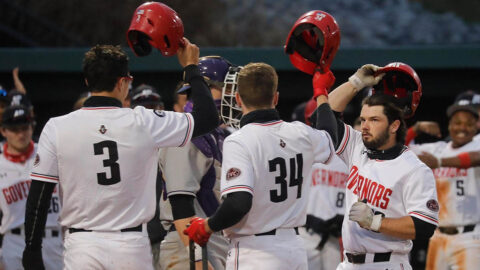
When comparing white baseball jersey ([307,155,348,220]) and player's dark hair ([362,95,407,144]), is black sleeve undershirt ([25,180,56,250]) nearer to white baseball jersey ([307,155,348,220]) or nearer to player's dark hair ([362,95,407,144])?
player's dark hair ([362,95,407,144])

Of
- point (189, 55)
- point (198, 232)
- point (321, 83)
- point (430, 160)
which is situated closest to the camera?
point (198, 232)

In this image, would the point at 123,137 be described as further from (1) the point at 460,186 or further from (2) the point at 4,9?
A: (2) the point at 4,9

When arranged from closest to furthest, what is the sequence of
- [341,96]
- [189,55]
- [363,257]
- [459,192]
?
1. [189,55]
2. [363,257]
3. [341,96]
4. [459,192]

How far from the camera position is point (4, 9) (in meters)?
12.2

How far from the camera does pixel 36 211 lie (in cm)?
350

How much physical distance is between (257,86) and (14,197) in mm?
3605

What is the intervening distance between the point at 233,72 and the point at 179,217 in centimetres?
101

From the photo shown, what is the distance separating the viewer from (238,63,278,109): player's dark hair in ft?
12.0

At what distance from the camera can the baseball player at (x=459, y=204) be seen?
6527 mm

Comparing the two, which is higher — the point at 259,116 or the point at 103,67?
the point at 103,67

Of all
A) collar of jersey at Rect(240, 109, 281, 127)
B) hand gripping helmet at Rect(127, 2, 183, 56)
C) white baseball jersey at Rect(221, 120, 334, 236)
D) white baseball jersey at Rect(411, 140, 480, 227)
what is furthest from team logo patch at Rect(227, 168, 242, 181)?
white baseball jersey at Rect(411, 140, 480, 227)

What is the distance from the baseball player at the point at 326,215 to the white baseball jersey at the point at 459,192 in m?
0.79

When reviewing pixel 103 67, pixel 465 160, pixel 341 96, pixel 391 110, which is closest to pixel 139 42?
pixel 103 67

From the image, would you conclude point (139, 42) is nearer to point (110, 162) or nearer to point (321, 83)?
point (110, 162)
